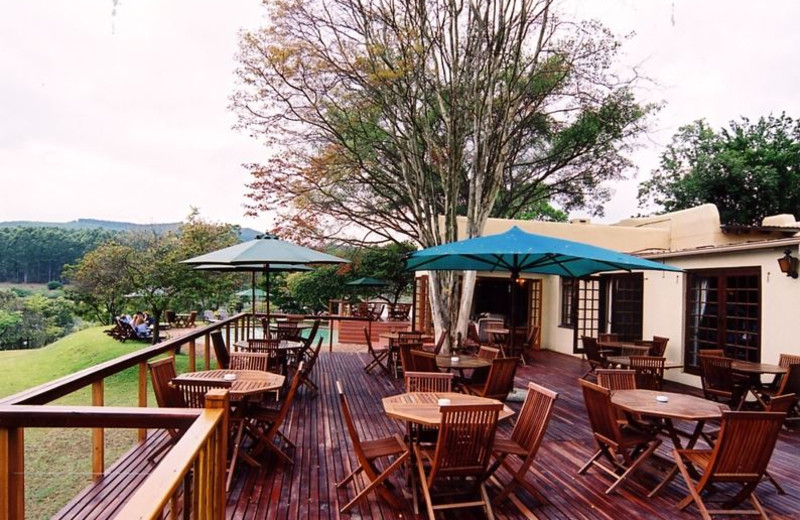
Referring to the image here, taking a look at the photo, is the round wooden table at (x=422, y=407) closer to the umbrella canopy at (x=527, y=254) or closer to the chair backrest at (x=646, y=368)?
the umbrella canopy at (x=527, y=254)

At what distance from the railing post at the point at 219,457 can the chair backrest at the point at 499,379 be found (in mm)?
3712

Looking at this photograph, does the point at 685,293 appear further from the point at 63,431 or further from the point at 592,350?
the point at 63,431

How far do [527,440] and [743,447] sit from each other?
4.69 ft

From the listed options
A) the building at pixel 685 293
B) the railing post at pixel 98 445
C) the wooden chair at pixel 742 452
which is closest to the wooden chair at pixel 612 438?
the wooden chair at pixel 742 452

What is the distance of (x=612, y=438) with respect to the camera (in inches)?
149

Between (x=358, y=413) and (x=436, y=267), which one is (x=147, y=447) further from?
(x=436, y=267)

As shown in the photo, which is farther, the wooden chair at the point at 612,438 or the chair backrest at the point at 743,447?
the wooden chair at the point at 612,438

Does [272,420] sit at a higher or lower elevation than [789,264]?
lower

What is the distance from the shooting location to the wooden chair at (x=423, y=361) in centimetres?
574

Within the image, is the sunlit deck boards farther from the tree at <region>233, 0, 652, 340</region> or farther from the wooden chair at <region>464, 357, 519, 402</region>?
the tree at <region>233, 0, 652, 340</region>

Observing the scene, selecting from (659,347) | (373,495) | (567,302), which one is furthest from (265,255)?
(567,302)

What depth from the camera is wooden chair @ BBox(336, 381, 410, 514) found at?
10.7ft

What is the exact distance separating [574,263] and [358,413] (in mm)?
3600

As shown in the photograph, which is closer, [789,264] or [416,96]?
[789,264]
